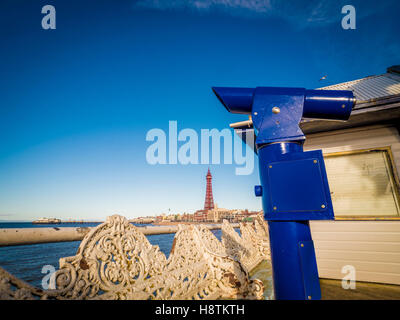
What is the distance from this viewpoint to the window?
3414mm

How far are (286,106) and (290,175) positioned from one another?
462mm

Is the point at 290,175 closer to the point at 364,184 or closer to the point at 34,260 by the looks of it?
the point at 364,184

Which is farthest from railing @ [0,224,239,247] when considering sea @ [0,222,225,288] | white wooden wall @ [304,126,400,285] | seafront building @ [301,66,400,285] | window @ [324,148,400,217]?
window @ [324,148,400,217]

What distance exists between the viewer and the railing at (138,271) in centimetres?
136

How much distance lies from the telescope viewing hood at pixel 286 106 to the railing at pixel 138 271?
167 cm

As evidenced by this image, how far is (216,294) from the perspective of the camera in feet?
9.04

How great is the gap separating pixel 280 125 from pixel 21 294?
191 centimetres

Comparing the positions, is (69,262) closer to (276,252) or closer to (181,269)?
(181,269)

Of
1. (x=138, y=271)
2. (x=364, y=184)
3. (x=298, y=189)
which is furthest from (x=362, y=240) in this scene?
(x=138, y=271)

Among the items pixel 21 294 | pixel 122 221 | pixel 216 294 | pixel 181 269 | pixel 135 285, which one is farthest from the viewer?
pixel 216 294

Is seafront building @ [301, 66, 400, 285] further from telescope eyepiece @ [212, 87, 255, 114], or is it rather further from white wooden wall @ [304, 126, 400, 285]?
telescope eyepiece @ [212, 87, 255, 114]

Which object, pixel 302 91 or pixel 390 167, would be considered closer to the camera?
pixel 302 91

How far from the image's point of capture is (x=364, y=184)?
11.9ft
